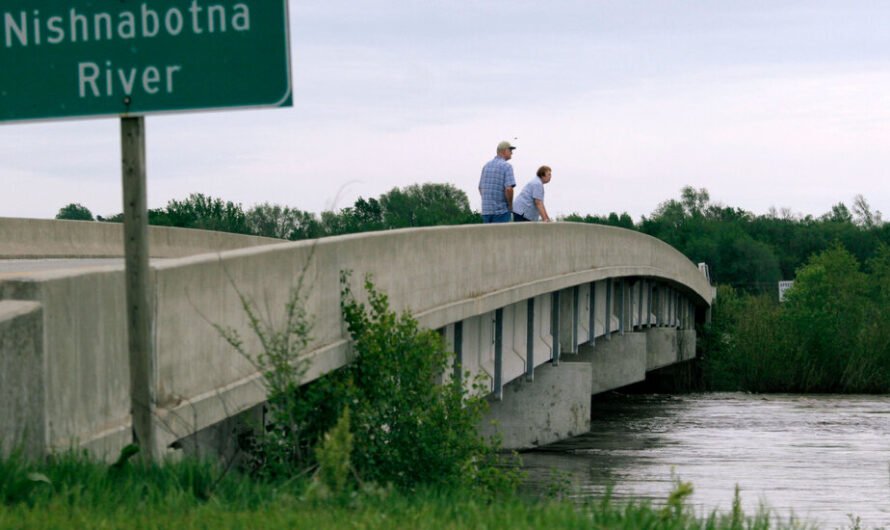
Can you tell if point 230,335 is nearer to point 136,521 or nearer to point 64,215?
point 136,521

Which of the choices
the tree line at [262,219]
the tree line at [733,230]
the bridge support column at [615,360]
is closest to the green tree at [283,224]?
the tree line at [262,219]

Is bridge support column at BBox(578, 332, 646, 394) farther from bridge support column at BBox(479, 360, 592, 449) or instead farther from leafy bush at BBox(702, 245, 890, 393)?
leafy bush at BBox(702, 245, 890, 393)

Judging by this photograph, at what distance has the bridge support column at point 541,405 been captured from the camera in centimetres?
2391

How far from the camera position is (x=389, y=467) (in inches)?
387

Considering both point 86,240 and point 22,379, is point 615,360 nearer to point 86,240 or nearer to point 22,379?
point 86,240

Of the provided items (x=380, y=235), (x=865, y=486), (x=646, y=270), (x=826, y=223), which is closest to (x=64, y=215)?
(x=646, y=270)

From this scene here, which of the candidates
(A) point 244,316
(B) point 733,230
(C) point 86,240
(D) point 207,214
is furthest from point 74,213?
(B) point 733,230

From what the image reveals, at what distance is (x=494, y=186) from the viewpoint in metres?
19.2

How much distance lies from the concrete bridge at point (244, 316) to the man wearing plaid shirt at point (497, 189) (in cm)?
55

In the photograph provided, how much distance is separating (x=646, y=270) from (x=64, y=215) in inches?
1724

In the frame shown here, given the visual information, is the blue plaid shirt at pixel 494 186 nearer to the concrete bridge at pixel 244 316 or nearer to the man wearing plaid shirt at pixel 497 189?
the man wearing plaid shirt at pixel 497 189

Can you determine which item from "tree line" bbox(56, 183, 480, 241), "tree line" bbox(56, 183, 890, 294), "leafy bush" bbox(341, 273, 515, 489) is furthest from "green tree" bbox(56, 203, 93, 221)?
"leafy bush" bbox(341, 273, 515, 489)

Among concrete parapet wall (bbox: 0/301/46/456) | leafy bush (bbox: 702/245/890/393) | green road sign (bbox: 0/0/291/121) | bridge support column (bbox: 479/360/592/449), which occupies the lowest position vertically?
leafy bush (bbox: 702/245/890/393)

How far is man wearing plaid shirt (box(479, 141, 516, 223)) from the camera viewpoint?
62.7 ft
